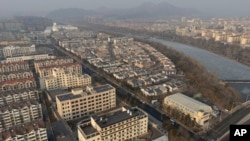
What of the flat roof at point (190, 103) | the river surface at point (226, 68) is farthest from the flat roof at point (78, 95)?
the river surface at point (226, 68)

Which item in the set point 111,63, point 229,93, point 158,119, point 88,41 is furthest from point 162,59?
point 88,41

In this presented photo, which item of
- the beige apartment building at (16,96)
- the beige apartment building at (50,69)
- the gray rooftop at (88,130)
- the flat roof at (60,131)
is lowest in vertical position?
the flat roof at (60,131)

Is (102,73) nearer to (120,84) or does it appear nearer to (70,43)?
(120,84)

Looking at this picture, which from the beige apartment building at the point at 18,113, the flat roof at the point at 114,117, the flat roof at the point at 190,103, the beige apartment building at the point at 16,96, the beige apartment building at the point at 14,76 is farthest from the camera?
the beige apartment building at the point at 14,76

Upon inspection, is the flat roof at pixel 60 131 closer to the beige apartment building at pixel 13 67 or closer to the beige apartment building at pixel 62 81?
the beige apartment building at pixel 62 81

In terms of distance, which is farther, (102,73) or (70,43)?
(70,43)

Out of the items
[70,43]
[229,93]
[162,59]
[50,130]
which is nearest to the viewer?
[50,130]

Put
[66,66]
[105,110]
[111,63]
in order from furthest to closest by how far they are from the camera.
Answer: [111,63] → [66,66] → [105,110]

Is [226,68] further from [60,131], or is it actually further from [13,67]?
[13,67]
